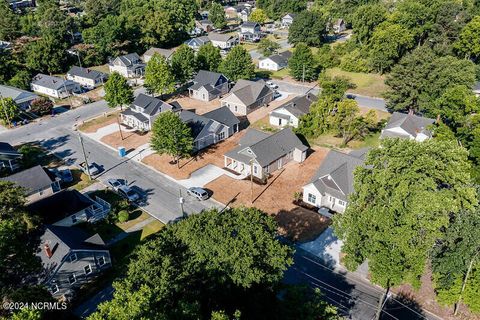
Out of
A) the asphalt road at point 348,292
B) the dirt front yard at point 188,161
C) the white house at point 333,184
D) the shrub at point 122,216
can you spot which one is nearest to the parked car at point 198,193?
the dirt front yard at point 188,161

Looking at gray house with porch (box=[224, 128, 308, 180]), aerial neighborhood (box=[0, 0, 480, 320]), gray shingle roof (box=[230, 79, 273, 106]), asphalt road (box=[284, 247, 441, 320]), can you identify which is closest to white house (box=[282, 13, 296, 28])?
aerial neighborhood (box=[0, 0, 480, 320])

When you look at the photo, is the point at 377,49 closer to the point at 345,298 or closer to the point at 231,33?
the point at 231,33

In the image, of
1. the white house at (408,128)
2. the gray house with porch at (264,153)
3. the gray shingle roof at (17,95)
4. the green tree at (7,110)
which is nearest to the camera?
the gray house with porch at (264,153)

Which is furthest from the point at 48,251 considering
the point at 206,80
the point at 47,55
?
the point at 47,55

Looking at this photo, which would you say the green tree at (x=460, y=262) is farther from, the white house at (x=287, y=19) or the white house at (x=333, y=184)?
the white house at (x=287, y=19)

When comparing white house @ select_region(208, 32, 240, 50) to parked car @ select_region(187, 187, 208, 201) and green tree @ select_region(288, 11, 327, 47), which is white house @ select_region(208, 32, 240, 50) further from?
parked car @ select_region(187, 187, 208, 201)

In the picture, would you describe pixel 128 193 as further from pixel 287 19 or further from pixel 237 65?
pixel 287 19

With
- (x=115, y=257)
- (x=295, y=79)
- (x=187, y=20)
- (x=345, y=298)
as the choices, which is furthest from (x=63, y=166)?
(x=187, y=20)
